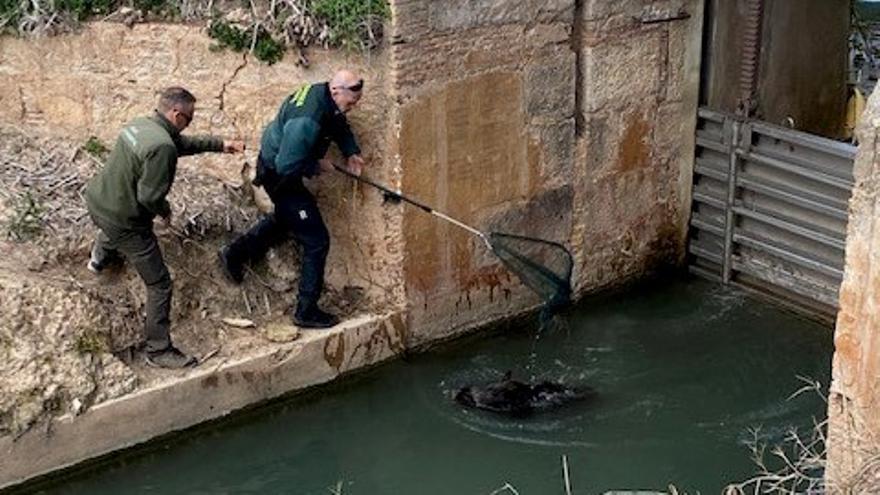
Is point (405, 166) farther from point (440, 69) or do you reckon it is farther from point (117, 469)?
point (117, 469)

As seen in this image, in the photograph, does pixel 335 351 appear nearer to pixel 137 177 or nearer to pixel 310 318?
pixel 310 318

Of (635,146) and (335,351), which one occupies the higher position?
(635,146)

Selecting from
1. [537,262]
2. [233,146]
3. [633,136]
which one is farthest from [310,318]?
[633,136]

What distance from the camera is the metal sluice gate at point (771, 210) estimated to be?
9.39 meters

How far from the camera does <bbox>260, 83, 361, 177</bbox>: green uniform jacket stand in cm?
805

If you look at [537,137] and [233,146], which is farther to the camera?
[537,137]

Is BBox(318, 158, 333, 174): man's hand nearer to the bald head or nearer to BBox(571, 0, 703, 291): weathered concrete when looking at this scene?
the bald head

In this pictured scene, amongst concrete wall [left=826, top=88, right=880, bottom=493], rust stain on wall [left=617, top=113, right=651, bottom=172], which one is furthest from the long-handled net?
concrete wall [left=826, top=88, right=880, bottom=493]

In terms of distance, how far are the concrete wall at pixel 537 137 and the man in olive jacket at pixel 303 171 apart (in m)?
0.38

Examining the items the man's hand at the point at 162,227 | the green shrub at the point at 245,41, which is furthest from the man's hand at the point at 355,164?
the man's hand at the point at 162,227

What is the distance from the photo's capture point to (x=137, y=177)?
760 centimetres

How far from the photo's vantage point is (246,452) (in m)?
8.02

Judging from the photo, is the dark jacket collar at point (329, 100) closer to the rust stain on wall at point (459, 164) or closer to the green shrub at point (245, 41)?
the rust stain on wall at point (459, 164)

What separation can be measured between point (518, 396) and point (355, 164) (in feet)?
5.71
